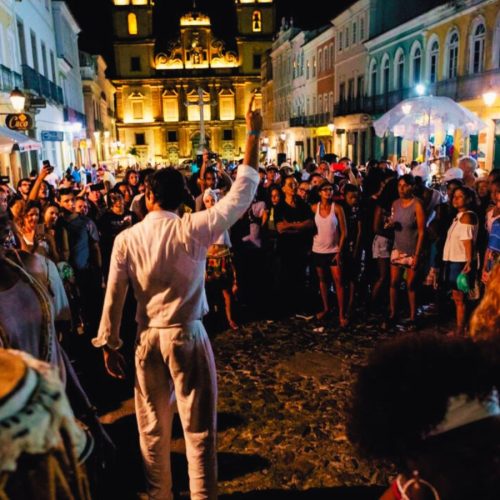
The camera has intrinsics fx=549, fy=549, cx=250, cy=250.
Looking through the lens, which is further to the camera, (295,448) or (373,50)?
(373,50)

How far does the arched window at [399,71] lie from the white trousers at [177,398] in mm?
29155

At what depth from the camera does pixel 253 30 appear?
81.8m

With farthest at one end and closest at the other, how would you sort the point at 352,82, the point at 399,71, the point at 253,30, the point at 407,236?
1. the point at 253,30
2. the point at 352,82
3. the point at 399,71
4. the point at 407,236

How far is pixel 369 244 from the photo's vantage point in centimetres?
782

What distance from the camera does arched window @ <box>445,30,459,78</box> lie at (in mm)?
23641

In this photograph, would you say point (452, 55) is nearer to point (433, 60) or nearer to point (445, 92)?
point (445, 92)

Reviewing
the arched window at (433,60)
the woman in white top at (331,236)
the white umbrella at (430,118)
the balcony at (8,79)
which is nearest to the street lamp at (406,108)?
the white umbrella at (430,118)

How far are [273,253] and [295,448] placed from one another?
479 centimetres

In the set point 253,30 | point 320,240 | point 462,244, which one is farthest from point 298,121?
point 462,244

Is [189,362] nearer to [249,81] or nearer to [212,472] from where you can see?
[212,472]

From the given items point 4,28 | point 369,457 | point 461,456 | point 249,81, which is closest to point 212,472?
point 369,457

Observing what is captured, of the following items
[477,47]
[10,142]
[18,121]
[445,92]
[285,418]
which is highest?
[477,47]

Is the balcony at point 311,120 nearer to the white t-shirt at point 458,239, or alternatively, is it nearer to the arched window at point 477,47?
the arched window at point 477,47

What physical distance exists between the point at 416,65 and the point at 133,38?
64022 mm
